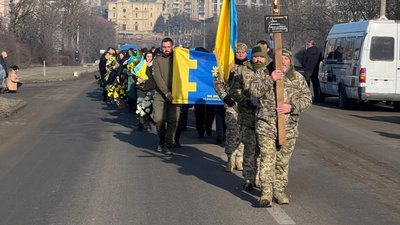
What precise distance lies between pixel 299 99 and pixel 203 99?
506 centimetres

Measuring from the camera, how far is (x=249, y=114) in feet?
32.0

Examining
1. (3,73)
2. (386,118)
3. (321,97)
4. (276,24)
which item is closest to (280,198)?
(276,24)

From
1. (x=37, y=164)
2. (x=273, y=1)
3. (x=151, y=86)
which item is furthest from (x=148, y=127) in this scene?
(x=273, y=1)

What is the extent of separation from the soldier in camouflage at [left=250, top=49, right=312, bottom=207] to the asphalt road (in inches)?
16.2

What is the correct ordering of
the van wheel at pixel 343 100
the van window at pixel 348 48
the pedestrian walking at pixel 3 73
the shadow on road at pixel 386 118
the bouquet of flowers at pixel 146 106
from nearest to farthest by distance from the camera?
the bouquet of flowers at pixel 146 106 < the shadow on road at pixel 386 118 < the van window at pixel 348 48 < the van wheel at pixel 343 100 < the pedestrian walking at pixel 3 73

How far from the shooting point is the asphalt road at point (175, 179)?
8.47 metres

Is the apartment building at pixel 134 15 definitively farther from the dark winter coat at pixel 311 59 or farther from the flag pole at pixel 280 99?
the flag pole at pixel 280 99

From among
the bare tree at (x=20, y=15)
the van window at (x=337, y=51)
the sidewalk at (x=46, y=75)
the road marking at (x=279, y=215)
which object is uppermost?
the bare tree at (x=20, y=15)

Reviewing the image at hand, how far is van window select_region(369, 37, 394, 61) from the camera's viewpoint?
21.8m

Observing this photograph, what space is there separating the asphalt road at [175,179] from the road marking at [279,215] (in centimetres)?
1

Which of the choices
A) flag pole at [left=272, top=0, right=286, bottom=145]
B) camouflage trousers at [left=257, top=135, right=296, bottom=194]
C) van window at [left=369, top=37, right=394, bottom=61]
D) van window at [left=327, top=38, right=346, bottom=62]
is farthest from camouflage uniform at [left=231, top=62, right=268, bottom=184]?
van window at [left=327, top=38, right=346, bottom=62]

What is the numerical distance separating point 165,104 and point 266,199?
508cm

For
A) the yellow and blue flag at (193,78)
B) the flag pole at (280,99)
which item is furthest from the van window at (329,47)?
the flag pole at (280,99)

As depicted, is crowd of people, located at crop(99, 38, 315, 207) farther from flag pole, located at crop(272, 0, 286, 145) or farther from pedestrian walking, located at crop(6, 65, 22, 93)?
pedestrian walking, located at crop(6, 65, 22, 93)
